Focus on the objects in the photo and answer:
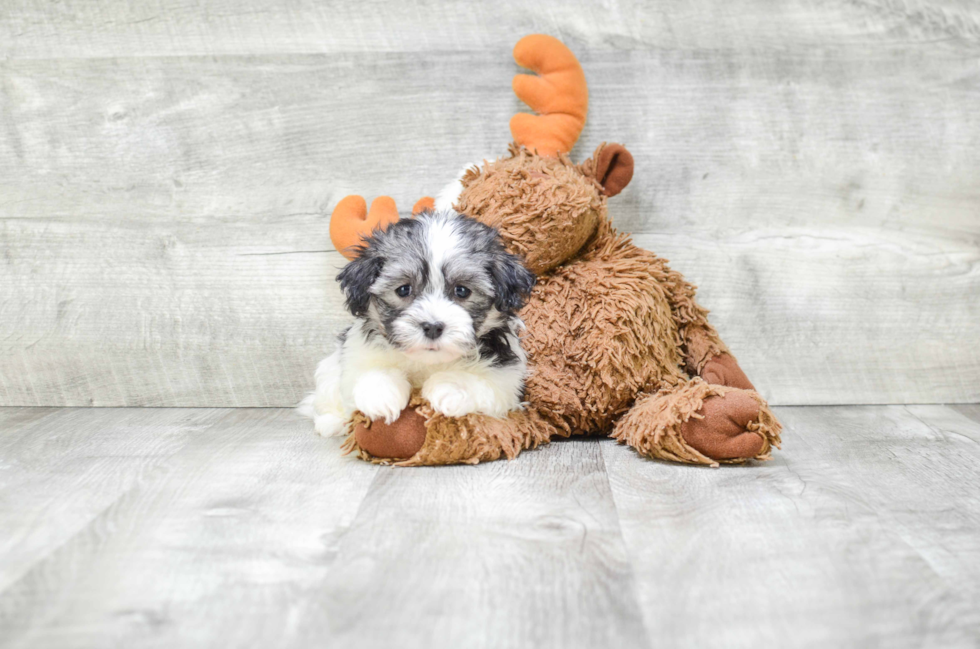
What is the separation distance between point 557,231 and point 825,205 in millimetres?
1007

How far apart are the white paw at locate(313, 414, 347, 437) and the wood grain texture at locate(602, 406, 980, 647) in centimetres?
73

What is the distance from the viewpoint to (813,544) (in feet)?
4.37

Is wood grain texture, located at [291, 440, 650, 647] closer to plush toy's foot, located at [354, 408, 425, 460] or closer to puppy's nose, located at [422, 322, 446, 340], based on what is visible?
plush toy's foot, located at [354, 408, 425, 460]

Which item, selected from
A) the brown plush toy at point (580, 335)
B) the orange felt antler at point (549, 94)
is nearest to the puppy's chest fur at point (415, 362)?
the brown plush toy at point (580, 335)

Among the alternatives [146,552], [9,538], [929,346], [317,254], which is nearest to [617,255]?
[317,254]

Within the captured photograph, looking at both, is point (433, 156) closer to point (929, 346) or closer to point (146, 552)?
point (146, 552)

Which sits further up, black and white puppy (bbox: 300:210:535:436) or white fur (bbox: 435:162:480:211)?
white fur (bbox: 435:162:480:211)

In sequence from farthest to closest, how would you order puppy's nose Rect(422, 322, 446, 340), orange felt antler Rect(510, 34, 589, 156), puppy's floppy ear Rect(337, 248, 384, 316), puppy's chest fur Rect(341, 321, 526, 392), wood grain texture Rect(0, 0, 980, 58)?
wood grain texture Rect(0, 0, 980, 58), orange felt antler Rect(510, 34, 589, 156), puppy's chest fur Rect(341, 321, 526, 392), puppy's floppy ear Rect(337, 248, 384, 316), puppy's nose Rect(422, 322, 446, 340)

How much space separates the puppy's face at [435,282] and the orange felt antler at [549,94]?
1.78 feet

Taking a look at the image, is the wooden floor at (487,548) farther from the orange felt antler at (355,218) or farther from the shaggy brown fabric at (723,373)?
the orange felt antler at (355,218)

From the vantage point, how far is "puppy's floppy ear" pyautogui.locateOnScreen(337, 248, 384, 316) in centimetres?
175

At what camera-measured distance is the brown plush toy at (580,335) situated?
1798mm

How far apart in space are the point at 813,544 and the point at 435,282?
0.91m

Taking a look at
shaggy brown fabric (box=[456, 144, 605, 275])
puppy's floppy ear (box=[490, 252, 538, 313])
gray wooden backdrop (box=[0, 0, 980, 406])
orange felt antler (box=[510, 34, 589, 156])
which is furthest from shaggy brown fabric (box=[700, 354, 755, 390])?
orange felt antler (box=[510, 34, 589, 156])
